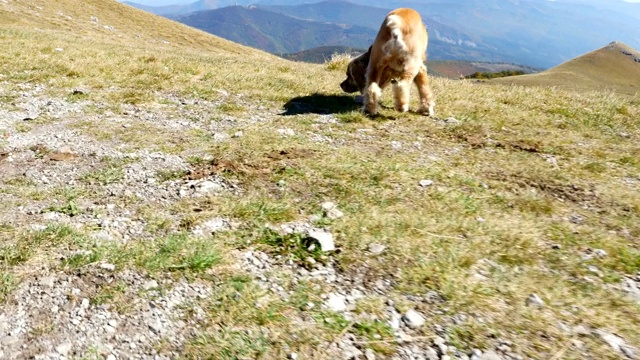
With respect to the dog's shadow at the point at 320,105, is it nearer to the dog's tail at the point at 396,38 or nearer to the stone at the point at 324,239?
the dog's tail at the point at 396,38

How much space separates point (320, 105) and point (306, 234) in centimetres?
710

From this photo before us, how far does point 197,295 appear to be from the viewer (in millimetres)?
3531

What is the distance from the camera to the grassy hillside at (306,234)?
3.18 meters

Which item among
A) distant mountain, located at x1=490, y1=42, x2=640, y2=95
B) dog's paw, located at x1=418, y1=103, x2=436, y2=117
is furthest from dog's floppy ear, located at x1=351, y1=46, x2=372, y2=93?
distant mountain, located at x1=490, y1=42, x2=640, y2=95

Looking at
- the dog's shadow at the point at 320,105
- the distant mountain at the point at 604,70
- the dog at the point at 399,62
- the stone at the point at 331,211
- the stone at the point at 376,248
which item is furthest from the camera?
the distant mountain at the point at 604,70

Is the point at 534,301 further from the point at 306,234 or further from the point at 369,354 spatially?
the point at 306,234

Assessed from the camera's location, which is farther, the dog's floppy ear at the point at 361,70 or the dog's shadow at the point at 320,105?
the dog's floppy ear at the point at 361,70

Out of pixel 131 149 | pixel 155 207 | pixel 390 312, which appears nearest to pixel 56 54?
pixel 131 149

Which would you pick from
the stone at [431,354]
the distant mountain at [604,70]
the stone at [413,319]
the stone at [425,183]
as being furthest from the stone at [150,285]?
the distant mountain at [604,70]

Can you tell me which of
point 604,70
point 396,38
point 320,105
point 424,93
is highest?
point 604,70

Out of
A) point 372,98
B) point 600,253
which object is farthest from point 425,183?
point 372,98

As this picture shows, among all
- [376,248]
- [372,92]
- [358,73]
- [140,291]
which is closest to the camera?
[140,291]

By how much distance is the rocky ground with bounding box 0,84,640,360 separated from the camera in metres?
3.04

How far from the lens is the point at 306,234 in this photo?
14.7ft
